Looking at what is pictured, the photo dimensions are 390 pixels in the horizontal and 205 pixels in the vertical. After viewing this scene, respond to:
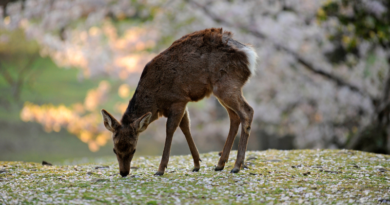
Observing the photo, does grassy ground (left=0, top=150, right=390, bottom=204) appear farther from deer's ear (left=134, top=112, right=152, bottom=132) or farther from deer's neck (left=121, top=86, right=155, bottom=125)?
deer's neck (left=121, top=86, right=155, bottom=125)

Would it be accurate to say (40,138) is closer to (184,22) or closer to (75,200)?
(184,22)

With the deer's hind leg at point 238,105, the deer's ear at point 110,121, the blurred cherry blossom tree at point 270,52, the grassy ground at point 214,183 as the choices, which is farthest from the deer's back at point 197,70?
the blurred cherry blossom tree at point 270,52

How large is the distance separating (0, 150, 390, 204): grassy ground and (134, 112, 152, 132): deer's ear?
692 millimetres

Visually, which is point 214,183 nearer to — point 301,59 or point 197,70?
point 197,70

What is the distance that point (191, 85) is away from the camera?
19.7 feet

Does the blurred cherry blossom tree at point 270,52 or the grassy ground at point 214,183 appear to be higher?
the blurred cherry blossom tree at point 270,52

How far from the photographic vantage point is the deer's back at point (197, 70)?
598 cm

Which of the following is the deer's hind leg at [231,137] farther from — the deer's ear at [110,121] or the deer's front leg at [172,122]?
the deer's ear at [110,121]

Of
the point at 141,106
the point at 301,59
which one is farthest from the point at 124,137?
the point at 301,59

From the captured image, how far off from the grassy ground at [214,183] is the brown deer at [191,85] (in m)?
0.50

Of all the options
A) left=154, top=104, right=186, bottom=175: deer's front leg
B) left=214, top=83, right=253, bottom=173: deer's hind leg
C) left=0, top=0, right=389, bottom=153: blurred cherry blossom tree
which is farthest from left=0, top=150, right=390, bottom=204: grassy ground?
left=0, top=0, right=389, bottom=153: blurred cherry blossom tree

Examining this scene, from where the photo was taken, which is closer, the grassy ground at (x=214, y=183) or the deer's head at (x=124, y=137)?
the grassy ground at (x=214, y=183)

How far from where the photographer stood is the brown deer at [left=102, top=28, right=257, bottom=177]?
5.90 m

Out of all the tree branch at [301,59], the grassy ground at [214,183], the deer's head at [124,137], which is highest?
the tree branch at [301,59]
